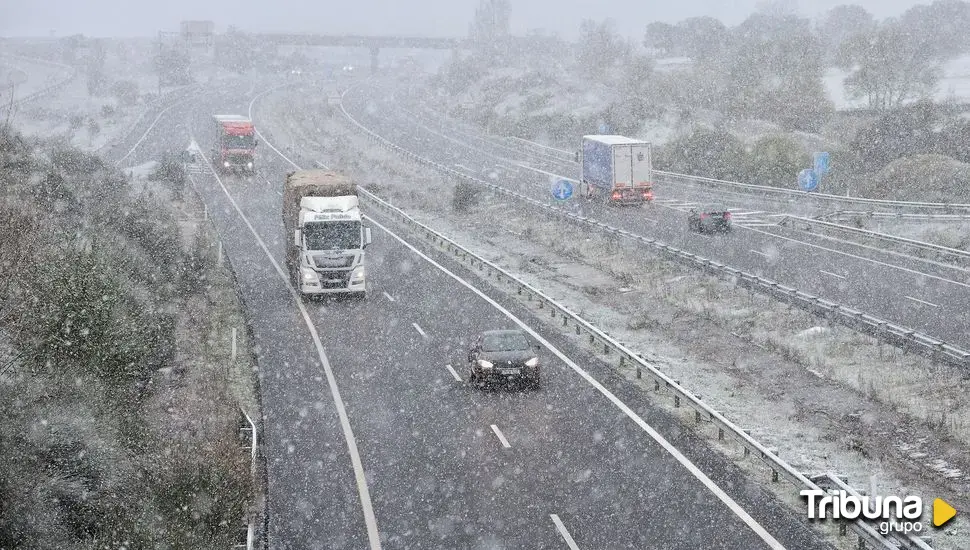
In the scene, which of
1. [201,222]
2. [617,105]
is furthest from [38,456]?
[617,105]

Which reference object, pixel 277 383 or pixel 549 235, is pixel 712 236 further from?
pixel 277 383

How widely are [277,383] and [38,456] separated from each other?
1073 centimetres

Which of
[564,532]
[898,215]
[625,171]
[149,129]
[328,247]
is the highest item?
[149,129]

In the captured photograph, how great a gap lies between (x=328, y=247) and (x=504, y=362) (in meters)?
12.1

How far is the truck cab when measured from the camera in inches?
1337

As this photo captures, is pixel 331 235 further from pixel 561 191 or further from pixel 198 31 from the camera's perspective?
A: pixel 198 31

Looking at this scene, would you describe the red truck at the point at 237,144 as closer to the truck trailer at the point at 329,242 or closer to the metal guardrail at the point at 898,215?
the truck trailer at the point at 329,242

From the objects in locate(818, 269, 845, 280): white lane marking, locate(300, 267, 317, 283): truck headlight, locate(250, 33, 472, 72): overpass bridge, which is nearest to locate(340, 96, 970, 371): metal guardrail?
locate(818, 269, 845, 280): white lane marking

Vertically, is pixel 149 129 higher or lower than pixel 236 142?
lower

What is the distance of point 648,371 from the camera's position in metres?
25.0

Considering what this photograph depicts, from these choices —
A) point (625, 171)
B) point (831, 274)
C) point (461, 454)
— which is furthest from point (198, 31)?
point (461, 454)

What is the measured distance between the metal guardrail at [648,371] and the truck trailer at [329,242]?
613cm

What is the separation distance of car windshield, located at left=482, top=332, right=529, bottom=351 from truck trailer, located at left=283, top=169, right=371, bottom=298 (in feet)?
33.9

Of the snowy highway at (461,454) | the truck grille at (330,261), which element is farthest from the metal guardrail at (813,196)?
the truck grille at (330,261)
